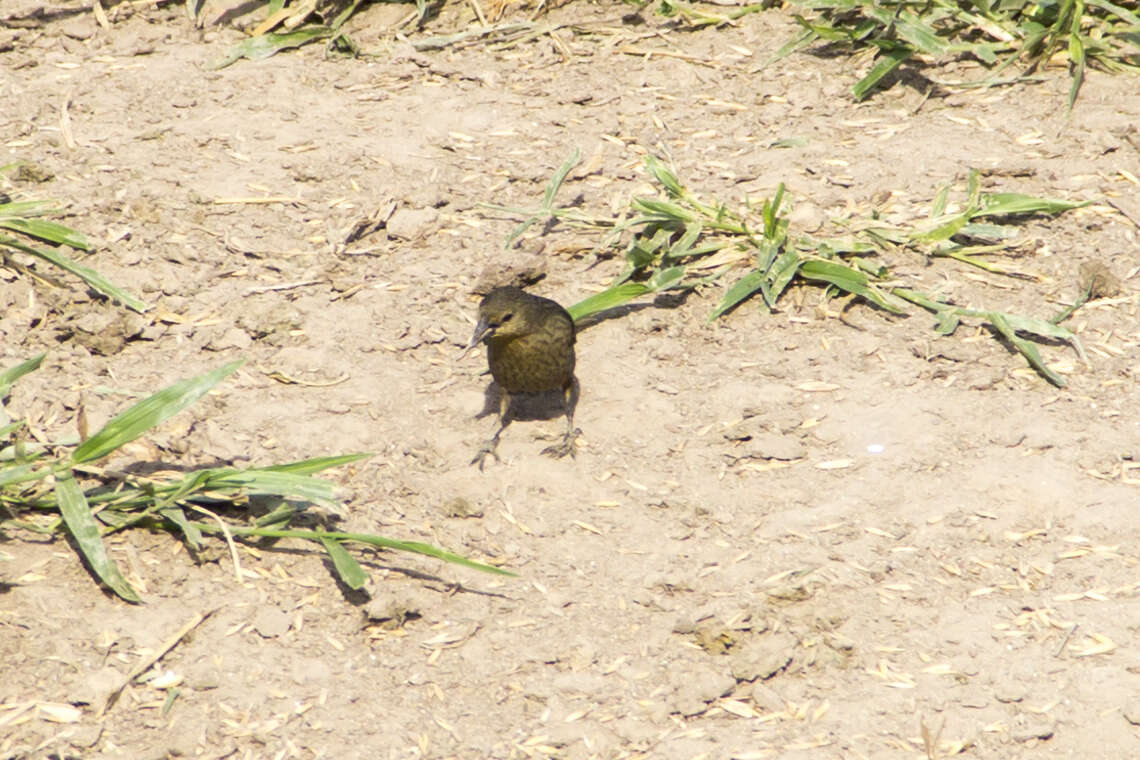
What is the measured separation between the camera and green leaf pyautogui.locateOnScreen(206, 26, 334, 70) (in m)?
6.84

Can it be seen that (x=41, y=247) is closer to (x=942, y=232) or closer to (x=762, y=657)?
(x=762, y=657)

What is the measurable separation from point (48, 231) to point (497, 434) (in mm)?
2077

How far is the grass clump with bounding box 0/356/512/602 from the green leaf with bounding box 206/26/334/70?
312 centimetres

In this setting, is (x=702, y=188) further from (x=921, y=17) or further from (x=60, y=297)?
(x=60, y=297)

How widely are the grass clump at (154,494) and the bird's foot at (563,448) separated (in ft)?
2.67

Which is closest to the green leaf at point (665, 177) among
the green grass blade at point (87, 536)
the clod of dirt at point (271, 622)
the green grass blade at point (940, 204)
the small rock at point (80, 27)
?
the green grass blade at point (940, 204)

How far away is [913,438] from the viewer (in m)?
4.74

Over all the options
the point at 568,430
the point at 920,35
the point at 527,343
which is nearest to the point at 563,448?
the point at 568,430

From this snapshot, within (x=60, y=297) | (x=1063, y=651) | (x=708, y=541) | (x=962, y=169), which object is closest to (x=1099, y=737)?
(x=1063, y=651)

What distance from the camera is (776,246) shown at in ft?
18.1

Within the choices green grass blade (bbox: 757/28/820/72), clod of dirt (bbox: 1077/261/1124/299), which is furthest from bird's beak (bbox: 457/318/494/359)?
green grass blade (bbox: 757/28/820/72)

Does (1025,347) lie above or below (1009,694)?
above

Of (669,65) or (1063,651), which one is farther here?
(669,65)

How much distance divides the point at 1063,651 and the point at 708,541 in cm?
115
